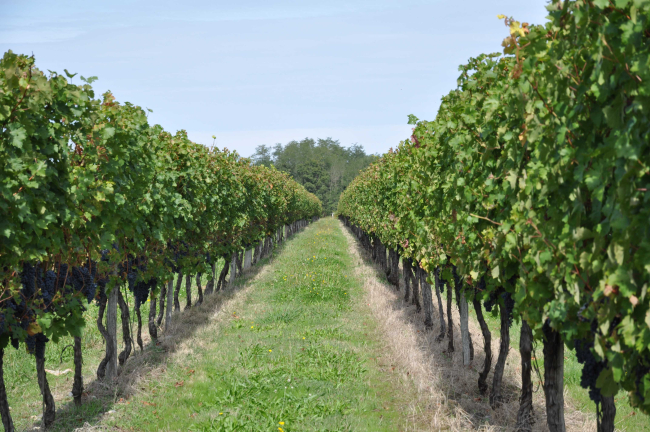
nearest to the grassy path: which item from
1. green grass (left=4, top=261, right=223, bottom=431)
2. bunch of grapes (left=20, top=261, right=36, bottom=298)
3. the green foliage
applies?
green grass (left=4, top=261, right=223, bottom=431)

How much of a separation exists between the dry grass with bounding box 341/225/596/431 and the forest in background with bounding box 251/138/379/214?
75898 millimetres

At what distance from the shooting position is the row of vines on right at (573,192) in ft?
8.62

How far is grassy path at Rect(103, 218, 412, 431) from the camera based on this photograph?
21.4 ft

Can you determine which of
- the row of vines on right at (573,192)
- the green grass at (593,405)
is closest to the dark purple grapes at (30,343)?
the row of vines on right at (573,192)

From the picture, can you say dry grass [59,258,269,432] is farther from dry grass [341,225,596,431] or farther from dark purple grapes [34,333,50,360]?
dry grass [341,225,596,431]

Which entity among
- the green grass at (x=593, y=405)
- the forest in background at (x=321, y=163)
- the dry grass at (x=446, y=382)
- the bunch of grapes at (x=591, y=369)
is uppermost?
the forest in background at (x=321, y=163)

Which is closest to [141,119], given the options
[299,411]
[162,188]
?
[162,188]

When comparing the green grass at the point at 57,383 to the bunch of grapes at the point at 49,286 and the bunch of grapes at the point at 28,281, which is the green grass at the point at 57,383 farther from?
the bunch of grapes at the point at 28,281

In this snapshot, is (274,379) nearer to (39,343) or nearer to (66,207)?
(39,343)

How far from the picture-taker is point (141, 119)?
7.75 meters

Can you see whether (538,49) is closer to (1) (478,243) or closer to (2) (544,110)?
(2) (544,110)

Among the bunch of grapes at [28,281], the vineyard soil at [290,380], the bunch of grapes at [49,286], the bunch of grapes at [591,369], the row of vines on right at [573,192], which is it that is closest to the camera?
the row of vines on right at [573,192]

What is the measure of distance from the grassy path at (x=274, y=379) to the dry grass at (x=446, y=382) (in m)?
0.34

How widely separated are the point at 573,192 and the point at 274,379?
5867mm
